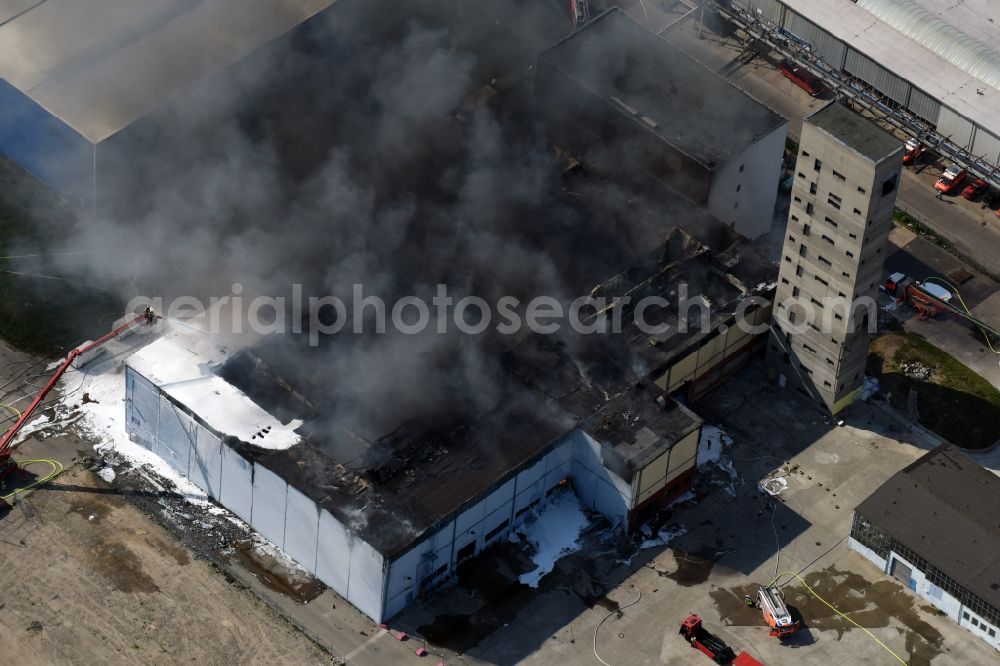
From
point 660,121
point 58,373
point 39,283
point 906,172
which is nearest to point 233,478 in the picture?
point 58,373

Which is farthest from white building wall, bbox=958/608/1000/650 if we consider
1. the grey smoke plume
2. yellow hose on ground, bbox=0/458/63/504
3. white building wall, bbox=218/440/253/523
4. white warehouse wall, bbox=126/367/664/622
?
yellow hose on ground, bbox=0/458/63/504

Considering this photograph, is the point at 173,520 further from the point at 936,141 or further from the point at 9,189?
the point at 936,141

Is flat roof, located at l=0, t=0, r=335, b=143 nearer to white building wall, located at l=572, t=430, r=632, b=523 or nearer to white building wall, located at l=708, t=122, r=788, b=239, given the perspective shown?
white building wall, located at l=708, t=122, r=788, b=239

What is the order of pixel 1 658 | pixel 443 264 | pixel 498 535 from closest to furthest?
pixel 1 658 → pixel 498 535 → pixel 443 264

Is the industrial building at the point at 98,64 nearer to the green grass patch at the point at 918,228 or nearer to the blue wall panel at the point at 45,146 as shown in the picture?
the blue wall panel at the point at 45,146

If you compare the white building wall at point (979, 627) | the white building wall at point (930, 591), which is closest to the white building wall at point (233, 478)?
the white building wall at point (930, 591)

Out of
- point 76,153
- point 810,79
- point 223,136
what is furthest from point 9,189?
point 810,79
